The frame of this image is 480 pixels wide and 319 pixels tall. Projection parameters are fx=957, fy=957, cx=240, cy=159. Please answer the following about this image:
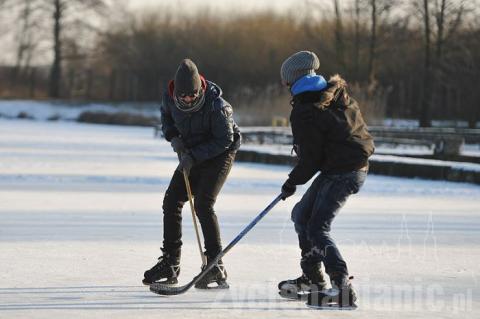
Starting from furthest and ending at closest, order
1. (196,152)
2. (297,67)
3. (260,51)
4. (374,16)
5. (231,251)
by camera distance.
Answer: (260,51) < (374,16) < (231,251) < (196,152) < (297,67)

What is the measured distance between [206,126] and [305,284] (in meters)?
1.10

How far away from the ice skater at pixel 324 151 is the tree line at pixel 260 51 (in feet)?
82.0

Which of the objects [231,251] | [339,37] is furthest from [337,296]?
[339,37]

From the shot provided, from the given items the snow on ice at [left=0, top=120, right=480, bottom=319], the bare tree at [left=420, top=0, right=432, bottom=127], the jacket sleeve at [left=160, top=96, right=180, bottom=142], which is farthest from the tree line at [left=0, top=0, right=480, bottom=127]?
the jacket sleeve at [left=160, top=96, right=180, bottom=142]

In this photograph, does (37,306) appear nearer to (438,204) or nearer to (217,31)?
(438,204)

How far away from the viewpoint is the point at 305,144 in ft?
16.4

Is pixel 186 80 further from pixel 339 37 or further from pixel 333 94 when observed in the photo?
pixel 339 37

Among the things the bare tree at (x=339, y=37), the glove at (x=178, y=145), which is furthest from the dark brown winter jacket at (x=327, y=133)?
the bare tree at (x=339, y=37)

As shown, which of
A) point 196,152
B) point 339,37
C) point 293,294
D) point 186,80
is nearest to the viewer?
point 293,294

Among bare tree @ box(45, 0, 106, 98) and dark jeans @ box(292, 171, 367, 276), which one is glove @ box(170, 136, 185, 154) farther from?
bare tree @ box(45, 0, 106, 98)

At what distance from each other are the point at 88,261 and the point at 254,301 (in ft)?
5.50

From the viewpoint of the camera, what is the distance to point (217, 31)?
52750mm

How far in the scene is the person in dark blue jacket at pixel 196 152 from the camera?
555 cm

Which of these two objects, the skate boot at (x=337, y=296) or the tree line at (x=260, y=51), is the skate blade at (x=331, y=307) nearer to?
the skate boot at (x=337, y=296)
